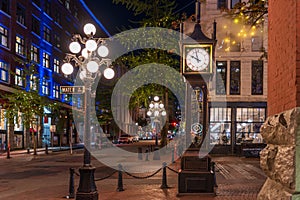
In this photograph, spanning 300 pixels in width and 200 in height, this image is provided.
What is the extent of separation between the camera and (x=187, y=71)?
12.3 metres

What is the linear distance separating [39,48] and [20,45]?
5941 mm

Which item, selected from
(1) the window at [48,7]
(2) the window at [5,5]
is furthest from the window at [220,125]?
(1) the window at [48,7]

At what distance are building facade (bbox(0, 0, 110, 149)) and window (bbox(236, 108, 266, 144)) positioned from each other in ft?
44.4

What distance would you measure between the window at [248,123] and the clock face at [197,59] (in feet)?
67.1

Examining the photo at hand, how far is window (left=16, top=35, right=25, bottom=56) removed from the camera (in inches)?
1779

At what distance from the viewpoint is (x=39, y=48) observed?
51.9 meters

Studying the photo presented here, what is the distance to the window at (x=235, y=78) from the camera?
105 ft

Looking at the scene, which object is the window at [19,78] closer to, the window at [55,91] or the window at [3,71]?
the window at [3,71]

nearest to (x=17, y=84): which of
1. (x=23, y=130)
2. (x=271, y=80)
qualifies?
(x=23, y=130)

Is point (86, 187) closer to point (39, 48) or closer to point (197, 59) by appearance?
point (197, 59)

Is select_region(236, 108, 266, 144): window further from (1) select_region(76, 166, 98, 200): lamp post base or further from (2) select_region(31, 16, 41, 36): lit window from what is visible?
(2) select_region(31, 16, 41, 36): lit window

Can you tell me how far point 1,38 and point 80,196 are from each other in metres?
33.1

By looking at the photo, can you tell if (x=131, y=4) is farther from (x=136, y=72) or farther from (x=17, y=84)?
(x=17, y=84)

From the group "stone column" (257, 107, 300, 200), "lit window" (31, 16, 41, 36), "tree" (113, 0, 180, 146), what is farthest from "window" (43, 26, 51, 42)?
"stone column" (257, 107, 300, 200)
